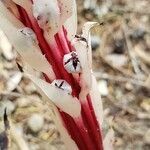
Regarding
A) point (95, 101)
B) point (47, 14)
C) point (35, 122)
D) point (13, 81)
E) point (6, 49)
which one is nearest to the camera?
point (47, 14)

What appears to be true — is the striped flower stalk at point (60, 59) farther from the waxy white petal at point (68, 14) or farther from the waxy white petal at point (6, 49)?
the waxy white petal at point (6, 49)

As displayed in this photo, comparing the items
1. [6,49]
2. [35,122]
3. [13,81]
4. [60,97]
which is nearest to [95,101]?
[60,97]

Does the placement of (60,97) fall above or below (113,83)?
above

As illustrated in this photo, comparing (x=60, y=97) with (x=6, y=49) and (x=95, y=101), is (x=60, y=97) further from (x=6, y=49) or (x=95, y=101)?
(x=6, y=49)

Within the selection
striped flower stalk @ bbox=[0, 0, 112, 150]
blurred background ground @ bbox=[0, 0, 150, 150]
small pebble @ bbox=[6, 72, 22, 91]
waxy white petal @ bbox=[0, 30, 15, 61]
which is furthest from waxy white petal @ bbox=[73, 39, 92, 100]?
waxy white petal @ bbox=[0, 30, 15, 61]

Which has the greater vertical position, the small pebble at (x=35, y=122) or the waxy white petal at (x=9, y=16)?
the waxy white petal at (x=9, y=16)

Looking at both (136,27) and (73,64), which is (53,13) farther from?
(136,27)

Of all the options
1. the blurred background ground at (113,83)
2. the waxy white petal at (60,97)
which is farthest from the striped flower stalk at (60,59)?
the blurred background ground at (113,83)
